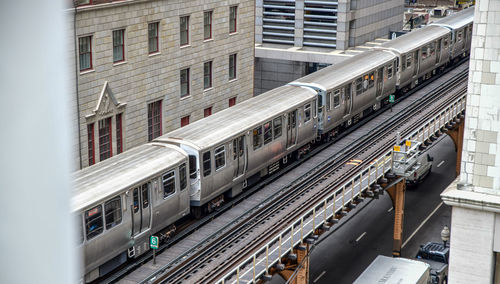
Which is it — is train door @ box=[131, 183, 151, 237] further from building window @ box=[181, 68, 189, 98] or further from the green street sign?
building window @ box=[181, 68, 189, 98]

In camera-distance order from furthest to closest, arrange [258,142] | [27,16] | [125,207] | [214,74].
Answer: [214,74], [258,142], [125,207], [27,16]

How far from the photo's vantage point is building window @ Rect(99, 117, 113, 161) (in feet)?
111

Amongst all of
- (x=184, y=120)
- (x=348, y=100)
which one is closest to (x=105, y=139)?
(x=184, y=120)

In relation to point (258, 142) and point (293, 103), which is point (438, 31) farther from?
point (258, 142)

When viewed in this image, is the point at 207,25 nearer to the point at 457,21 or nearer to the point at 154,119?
the point at 154,119

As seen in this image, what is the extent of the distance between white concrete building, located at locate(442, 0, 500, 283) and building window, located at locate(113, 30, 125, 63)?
18.0 metres

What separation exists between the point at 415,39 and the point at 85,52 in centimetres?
2868

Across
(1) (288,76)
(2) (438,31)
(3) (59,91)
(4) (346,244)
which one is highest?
(3) (59,91)

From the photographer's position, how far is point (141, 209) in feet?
81.6

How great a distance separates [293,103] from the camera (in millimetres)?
35438

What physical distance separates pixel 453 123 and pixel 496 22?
22508 millimetres

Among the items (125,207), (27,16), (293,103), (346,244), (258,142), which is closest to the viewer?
(27,16)

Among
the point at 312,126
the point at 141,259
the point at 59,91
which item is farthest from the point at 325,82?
the point at 59,91

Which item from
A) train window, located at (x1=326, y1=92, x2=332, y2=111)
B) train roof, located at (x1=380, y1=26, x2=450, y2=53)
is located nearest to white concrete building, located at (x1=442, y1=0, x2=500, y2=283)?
train window, located at (x1=326, y1=92, x2=332, y2=111)
